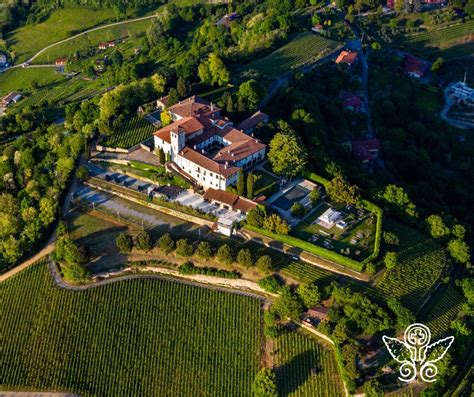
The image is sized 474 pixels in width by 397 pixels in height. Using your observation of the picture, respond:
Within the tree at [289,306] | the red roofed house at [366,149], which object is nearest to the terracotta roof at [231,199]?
the tree at [289,306]

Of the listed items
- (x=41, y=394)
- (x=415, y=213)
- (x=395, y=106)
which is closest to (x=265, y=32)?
(x=395, y=106)

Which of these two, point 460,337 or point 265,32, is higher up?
point 265,32

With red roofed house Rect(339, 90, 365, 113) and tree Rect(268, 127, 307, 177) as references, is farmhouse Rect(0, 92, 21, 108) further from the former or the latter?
tree Rect(268, 127, 307, 177)

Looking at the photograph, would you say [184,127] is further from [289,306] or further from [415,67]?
[415,67]

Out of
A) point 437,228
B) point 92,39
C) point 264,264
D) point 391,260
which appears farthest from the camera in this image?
point 92,39

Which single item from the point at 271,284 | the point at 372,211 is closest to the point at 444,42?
the point at 372,211

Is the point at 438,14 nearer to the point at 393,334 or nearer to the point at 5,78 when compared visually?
the point at 393,334
